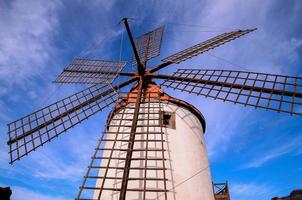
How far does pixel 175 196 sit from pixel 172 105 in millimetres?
2924

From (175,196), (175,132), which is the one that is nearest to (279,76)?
(175,132)

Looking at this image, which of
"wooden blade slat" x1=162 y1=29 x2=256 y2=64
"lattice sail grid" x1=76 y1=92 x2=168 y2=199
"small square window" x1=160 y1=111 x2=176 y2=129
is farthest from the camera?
"wooden blade slat" x1=162 y1=29 x2=256 y2=64

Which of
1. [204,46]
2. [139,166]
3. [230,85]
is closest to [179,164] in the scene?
[139,166]

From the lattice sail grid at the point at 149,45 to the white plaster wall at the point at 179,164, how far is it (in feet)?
10.7

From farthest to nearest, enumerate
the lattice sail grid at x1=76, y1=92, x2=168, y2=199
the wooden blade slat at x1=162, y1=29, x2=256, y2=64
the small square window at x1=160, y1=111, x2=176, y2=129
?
the wooden blade slat at x1=162, y1=29, x2=256, y2=64
the small square window at x1=160, y1=111, x2=176, y2=129
the lattice sail grid at x1=76, y1=92, x2=168, y2=199

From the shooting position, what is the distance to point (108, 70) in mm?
9914

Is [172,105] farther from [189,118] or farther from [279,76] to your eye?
[279,76]

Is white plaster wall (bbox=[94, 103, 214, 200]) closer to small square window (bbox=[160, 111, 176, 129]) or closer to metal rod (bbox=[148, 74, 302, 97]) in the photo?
small square window (bbox=[160, 111, 176, 129])

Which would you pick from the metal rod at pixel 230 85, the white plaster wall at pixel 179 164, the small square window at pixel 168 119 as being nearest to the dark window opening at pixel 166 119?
the small square window at pixel 168 119

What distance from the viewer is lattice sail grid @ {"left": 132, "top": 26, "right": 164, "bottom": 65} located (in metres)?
10.4

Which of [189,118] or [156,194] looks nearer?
[156,194]

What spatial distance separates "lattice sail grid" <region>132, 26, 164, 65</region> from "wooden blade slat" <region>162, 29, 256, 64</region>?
877 millimetres

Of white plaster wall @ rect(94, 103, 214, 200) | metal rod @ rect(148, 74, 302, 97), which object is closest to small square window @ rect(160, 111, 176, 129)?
white plaster wall @ rect(94, 103, 214, 200)

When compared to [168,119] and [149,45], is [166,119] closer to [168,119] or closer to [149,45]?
[168,119]
